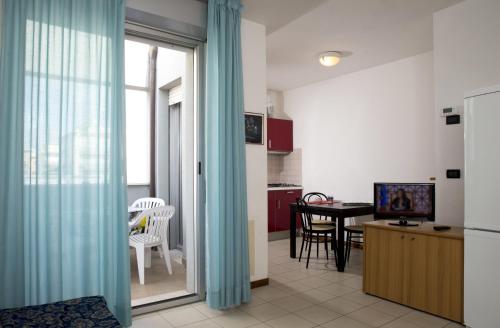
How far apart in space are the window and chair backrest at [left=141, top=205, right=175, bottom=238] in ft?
5.21

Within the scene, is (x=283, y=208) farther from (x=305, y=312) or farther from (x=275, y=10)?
(x=275, y=10)

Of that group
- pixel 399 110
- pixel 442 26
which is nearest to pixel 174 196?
pixel 399 110

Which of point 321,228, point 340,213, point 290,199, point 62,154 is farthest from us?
point 290,199

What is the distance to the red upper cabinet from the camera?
643cm

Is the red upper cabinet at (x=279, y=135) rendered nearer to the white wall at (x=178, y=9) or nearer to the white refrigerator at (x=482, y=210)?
the white wall at (x=178, y=9)

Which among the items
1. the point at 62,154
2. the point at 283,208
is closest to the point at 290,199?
the point at 283,208

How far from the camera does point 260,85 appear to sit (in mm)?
3605

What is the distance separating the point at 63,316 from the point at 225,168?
163 centimetres

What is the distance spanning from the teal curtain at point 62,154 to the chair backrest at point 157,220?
4.60 ft

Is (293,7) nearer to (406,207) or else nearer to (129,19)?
(129,19)

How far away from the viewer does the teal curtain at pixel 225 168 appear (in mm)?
2988

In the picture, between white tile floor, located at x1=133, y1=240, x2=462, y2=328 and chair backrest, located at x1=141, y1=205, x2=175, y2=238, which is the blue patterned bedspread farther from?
chair backrest, located at x1=141, y1=205, x2=175, y2=238

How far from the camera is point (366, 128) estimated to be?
5.48 metres

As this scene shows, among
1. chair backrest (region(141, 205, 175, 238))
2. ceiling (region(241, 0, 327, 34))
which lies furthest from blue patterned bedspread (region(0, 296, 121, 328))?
ceiling (region(241, 0, 327, 34))
